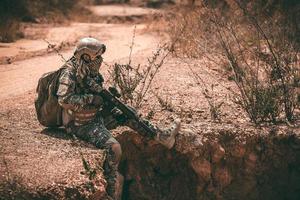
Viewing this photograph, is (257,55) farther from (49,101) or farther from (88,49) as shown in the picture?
(49,101)

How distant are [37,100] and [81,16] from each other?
1249 centimetres

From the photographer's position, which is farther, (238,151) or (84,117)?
(238,151)

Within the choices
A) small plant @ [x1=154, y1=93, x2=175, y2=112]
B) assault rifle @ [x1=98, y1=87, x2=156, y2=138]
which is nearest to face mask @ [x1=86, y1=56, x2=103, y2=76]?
assault rifle @ [x1=98, y1=87, x2=156, y2=138]

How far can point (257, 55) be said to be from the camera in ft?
24.5

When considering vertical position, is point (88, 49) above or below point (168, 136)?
above

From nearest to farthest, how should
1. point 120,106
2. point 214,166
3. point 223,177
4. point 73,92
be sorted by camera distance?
point 73,92
point 120,106
point 214,166
point 223,177

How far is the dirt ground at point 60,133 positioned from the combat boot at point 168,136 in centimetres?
31

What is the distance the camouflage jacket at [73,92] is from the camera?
545 cm

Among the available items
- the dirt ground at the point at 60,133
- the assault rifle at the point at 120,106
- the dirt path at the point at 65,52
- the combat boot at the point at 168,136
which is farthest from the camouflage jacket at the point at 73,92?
the dirt path at the point at 65,52

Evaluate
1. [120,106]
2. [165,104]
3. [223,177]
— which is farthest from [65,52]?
[120,106]

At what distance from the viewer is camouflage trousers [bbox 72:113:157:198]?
5293 millimetres

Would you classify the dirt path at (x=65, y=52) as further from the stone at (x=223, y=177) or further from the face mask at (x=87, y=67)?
the stone at (x=223, y=177)

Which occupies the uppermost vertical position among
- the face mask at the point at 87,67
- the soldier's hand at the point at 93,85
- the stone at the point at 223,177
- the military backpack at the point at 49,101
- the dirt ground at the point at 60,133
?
the face mask at the point at 87,67

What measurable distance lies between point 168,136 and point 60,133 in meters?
1.09
